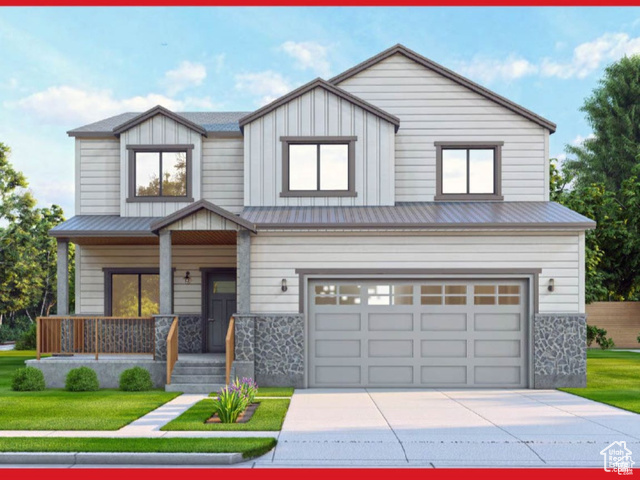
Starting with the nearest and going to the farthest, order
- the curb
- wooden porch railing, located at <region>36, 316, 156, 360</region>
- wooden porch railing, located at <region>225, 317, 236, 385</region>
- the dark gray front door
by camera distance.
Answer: the curb → wooden porch railing, located at <region>225, 317, 236, 385</region> → wooden porch railing, located at <region>36, 316, 156, 360</region> → the dark gray front door

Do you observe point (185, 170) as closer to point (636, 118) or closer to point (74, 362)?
point (74, 362)

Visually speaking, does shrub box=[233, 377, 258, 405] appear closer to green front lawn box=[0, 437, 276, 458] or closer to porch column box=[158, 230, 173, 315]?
green front lawn box=[0, 437, 276, 458]

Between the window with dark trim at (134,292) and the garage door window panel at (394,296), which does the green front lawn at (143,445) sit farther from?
the window with dark trim at (134,292)

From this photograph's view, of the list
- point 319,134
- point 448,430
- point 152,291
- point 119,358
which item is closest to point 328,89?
point 319,134

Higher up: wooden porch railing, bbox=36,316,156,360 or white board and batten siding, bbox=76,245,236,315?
white board and batten siding, bbox=76,245,236,315

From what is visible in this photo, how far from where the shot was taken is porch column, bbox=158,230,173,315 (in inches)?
613

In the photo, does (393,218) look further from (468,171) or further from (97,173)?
(97,173)

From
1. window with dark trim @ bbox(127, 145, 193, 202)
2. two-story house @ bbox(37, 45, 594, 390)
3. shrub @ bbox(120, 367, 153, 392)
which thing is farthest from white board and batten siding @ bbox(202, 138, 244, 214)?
shrub @ bbox(120, 367, 153, 392)

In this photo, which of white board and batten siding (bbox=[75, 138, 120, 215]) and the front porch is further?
white board and batten siding (bbox=[75, 138, 120, 215])

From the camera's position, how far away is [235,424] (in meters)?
10.6

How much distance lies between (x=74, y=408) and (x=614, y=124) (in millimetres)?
38675
